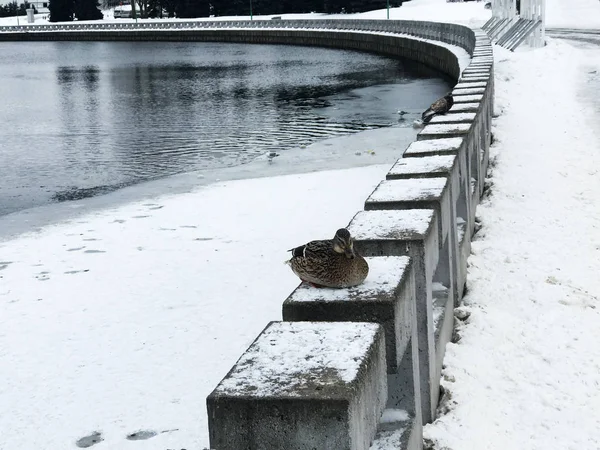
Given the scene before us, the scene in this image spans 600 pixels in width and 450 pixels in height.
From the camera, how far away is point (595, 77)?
20438 mm

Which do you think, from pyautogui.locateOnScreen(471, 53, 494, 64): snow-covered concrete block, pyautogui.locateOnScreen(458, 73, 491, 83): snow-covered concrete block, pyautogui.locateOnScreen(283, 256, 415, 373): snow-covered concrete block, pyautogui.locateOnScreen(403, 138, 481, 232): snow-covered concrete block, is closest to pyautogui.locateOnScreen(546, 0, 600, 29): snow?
pyautogui.locateOnScreen(471, 53, 494, 64): snow-covered concrete block

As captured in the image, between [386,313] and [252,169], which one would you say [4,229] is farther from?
[386,313]

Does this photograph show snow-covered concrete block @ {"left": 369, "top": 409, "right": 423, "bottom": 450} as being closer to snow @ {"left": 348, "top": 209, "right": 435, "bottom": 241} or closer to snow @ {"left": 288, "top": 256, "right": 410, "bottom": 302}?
snow @ {"left": 288, "top": 256, "right": 410, "bottom": 302}

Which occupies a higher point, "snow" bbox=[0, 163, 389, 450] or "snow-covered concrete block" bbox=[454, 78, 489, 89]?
"snow-covered concrete block" bbox=[454, 78, 489, 89]

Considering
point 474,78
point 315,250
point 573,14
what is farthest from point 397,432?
point 573,14

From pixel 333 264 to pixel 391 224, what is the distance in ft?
2.84

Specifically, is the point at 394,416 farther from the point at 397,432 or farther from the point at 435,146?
A: the point at 435,146

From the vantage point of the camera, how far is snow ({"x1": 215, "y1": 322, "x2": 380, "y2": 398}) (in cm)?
281

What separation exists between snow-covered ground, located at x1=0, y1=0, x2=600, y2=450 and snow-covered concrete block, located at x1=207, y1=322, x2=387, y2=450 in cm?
129

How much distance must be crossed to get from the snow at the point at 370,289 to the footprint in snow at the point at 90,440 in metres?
1.56

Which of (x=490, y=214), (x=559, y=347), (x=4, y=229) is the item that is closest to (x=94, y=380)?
(x=559, y=347)

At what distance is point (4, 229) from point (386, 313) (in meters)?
7.42

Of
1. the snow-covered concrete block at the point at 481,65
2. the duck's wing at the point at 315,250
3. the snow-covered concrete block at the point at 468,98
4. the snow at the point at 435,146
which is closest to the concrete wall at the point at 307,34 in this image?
the snow-covered concrete block at the point at 481,65

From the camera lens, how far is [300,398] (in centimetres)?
272
